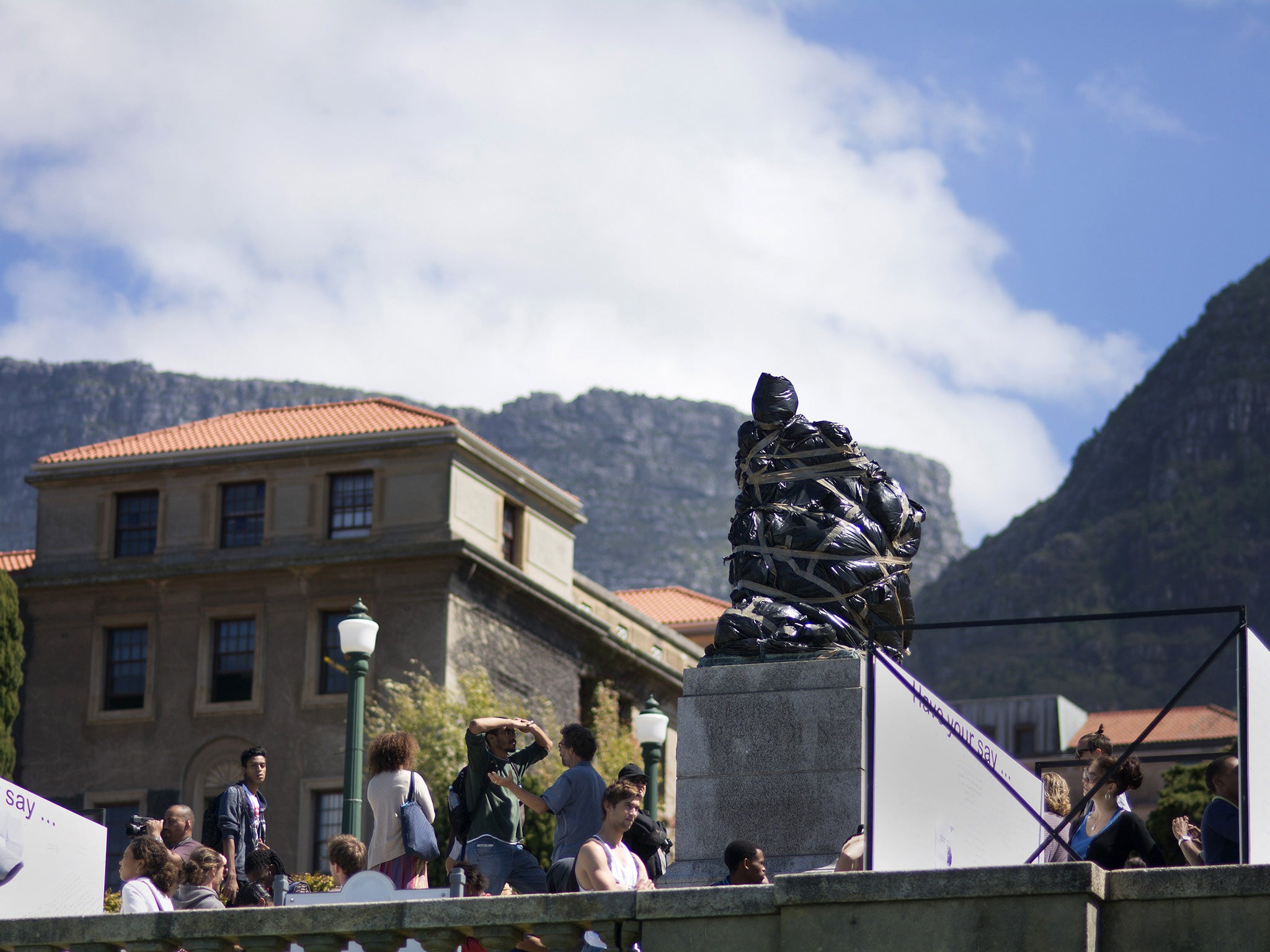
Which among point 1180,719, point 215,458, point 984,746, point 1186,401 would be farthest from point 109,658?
point 1186,401

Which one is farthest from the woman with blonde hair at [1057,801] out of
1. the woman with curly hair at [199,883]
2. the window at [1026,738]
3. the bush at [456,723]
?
the window at [1026,738]

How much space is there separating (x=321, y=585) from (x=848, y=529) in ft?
109

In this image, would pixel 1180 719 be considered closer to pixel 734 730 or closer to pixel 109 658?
pixel 109 658

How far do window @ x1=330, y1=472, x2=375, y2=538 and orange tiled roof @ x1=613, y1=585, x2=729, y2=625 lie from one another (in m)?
16.0

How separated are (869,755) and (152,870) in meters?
3.91

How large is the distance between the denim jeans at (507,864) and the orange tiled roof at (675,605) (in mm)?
48869

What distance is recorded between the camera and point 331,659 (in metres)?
44.2

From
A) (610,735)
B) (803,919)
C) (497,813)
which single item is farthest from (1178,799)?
(803,919)

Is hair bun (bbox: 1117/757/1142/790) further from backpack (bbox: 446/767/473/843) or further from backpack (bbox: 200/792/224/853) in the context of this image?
backpack (bbox: 200/792/224/853)

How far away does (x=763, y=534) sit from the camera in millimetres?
13812

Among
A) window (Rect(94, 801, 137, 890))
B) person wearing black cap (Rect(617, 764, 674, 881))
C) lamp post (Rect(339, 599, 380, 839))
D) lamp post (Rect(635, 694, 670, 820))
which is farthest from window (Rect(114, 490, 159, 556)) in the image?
person wearing black cap (Rect(617, 764, 674, 881))

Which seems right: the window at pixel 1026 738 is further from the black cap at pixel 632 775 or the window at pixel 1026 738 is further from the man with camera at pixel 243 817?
the black cap at pixel 632 775

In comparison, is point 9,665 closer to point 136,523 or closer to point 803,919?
point 136,523

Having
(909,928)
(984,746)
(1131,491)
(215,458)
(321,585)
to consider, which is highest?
(1131,491)
